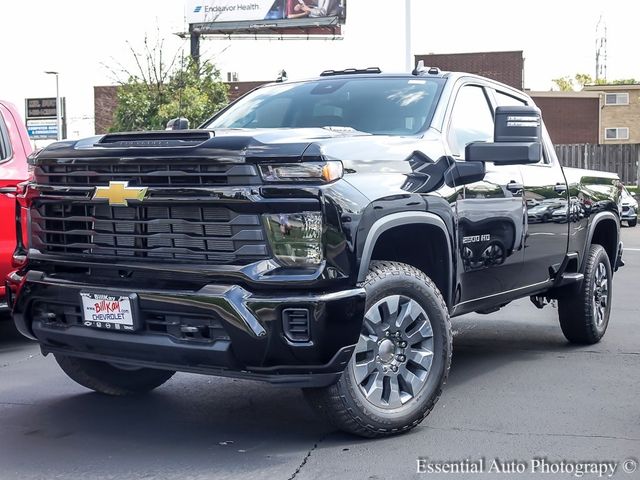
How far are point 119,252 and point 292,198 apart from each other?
103cm

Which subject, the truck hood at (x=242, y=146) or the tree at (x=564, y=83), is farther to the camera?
the tree at (x=564, y=83)

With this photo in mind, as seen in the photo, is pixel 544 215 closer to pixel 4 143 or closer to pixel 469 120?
pixel 469 120

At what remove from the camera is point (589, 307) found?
7.57 m

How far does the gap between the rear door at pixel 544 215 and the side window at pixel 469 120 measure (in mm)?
303

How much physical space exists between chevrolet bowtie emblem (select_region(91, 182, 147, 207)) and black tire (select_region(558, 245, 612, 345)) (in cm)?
417

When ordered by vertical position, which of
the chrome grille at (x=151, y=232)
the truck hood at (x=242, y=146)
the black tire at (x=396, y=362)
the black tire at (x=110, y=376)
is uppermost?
the truck hood at (x=242, y=146)

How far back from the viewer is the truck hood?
14.8 feet

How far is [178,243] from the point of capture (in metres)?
4.66

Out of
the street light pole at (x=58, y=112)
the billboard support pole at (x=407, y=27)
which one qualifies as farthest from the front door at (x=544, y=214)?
the street light pole at (x=58, y=112)

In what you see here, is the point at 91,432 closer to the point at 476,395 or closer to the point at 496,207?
the point at 476,395

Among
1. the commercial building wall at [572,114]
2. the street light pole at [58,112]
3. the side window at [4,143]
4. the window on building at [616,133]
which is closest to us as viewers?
the side window at [4,143]

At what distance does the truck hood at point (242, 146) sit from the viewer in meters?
4.52

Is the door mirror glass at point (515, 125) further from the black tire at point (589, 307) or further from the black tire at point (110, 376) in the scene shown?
the black tire at point (110, 376)

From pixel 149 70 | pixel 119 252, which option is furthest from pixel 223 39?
pixel 119 252
